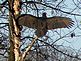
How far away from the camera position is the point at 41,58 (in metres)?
6.17

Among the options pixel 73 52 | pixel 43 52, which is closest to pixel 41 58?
pixel 43 52

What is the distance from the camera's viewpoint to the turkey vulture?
4844 mm

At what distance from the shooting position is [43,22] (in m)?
4.82


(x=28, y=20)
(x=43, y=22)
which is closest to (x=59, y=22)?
(x=43, y=22)

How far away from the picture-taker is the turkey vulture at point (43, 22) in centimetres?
484

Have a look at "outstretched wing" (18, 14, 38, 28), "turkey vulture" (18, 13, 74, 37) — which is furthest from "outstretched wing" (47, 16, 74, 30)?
"outstretched wing" (18, 14, 38, 28)

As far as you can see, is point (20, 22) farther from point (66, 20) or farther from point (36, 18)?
point (66, 20)

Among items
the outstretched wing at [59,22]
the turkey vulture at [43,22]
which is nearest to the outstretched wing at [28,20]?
the turkey vulture at [43,22]

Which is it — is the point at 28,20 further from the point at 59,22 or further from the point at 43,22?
the point at 59,22

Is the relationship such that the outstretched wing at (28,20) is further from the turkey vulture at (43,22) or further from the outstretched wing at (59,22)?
the outstretched wing at (59,22)

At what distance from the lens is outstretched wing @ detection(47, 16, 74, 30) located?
193 inches

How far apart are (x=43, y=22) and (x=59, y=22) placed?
0.92 feet

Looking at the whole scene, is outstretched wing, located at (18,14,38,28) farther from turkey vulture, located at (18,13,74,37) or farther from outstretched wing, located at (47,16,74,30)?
outstretched wing, located at (47,16,74,30)

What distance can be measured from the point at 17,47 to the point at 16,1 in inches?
33.4
